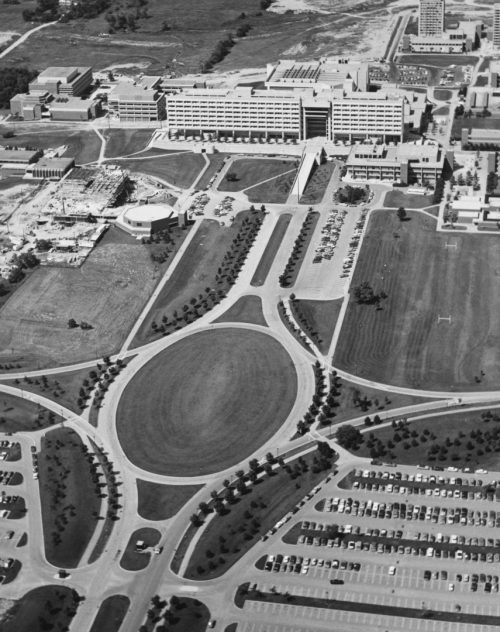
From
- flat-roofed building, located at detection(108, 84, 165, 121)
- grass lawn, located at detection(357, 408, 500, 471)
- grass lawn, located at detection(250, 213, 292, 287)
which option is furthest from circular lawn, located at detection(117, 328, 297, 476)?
flat-roofed building, located at detection(108, 84, 165, 121)

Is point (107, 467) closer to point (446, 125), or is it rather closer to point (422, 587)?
point (422, 587)

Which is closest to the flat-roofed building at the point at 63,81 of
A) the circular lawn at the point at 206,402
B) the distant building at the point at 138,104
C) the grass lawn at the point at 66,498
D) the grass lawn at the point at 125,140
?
the distant building at the point at 138,104

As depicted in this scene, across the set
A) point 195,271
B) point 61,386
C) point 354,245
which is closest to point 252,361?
point 61,386

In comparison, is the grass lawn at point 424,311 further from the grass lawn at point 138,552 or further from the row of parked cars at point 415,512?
the grass lawn at point 138,552

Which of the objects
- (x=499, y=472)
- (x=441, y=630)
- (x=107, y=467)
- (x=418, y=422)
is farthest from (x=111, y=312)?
(x=441, y=630)

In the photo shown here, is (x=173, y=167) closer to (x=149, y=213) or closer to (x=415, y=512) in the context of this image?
(x=149, y=213)

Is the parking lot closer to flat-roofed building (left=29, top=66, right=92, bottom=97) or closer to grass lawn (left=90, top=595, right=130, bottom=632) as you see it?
grass lawn (left=90, top=595, right=130, bottom=632)

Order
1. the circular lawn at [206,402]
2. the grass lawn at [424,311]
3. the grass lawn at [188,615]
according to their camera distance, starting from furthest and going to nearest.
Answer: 1. the grass lawn at [424,311]
2. the circular lawn at [206,402]
3. the grass lawn at [188,615]
